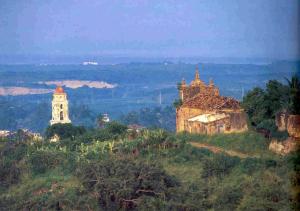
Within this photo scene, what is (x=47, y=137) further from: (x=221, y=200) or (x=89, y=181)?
(x=221, y=200)

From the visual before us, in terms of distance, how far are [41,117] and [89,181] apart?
28.3 metres

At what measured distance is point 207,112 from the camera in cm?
1386

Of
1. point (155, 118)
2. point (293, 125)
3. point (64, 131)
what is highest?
point (293, 125)

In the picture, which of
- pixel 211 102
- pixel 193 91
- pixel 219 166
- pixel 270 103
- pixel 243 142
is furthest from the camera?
pixel 193 91

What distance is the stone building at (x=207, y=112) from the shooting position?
13.1 metres

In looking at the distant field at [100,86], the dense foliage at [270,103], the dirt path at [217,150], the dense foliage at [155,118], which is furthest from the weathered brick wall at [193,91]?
the distant field at [100,86]

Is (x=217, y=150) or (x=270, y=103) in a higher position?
(x=270, y=103)

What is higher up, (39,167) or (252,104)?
(252,104)

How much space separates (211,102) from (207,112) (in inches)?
12.6

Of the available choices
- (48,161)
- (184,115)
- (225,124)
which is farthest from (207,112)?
(48,161)

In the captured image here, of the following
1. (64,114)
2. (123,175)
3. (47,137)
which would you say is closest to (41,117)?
(64,114)

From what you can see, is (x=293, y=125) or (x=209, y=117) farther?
(x=209, y=117)

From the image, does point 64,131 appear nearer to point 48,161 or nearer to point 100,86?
point 48,161

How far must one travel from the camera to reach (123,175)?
9555 millimetres
